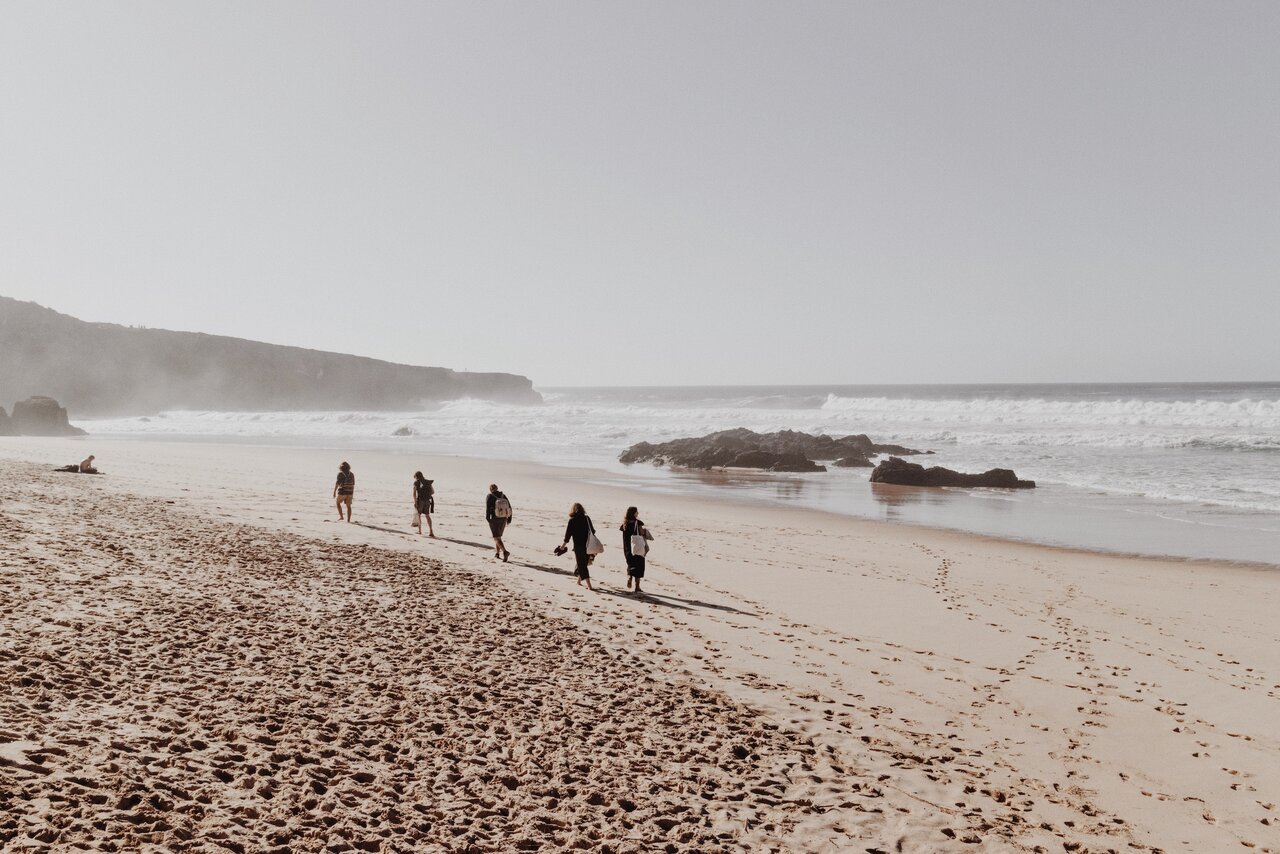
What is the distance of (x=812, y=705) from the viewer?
24.3 ft

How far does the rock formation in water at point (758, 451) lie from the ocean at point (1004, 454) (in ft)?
5.31

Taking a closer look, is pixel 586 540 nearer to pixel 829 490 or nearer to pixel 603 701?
pixel 603 701

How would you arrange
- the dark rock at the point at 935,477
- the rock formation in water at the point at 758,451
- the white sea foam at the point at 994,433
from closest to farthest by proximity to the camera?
the dark rock at the point at 935,477 → the white sea foam at the point at 994,433 → the rock formation in water at the point at 758,451

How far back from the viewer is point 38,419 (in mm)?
46375

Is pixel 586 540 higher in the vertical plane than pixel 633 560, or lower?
higher

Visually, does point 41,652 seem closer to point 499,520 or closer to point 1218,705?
point 499,520

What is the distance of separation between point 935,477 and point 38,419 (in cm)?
5139

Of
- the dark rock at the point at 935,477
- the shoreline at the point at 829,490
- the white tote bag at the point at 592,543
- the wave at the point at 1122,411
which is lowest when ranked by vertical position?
the shoreline at the point at 829,490

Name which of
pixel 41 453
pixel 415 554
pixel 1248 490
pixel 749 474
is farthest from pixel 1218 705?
pixel 41 453

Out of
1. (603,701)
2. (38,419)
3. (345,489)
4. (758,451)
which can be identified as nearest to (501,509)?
(345,489)

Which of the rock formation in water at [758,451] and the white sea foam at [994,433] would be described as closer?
the white sea foam at [994,433]

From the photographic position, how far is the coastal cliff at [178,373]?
78.5m

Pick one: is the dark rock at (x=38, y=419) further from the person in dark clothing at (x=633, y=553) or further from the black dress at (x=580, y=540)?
the person in dark clothing at (x=633, y=553)

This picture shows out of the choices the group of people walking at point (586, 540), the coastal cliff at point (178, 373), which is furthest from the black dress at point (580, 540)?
the coastal cliff at point (178, 373)
